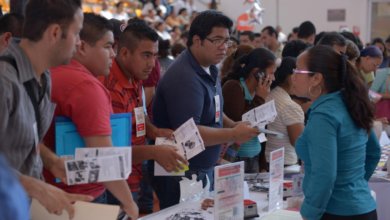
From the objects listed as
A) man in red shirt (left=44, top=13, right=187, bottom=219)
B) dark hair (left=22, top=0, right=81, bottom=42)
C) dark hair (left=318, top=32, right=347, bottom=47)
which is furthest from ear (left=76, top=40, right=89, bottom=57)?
dark hair (left=318, top=32, right=347, bottom=47)

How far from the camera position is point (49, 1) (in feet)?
3.35

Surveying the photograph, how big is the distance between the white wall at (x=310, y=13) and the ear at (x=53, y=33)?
12142 mm

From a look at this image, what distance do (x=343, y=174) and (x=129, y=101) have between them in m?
0.97

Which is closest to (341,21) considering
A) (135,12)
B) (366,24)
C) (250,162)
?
(366,24)

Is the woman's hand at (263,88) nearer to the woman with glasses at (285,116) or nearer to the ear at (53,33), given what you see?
the woman with glasses at (285,116)

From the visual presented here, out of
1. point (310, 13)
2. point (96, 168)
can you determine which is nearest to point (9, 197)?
point (96, 168)

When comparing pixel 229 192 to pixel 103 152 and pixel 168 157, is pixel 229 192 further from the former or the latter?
pixel 103 152

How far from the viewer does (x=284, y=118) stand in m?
2.41

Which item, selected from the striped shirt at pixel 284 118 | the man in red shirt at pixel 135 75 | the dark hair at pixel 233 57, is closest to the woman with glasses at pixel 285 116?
the striped shirt at pixel 284 118

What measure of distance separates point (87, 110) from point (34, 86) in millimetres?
192

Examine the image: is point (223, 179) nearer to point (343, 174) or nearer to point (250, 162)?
point (343, 174)

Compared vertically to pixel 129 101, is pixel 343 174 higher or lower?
lower

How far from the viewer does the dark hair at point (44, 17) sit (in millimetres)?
1008

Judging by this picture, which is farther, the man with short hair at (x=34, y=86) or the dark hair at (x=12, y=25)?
the dark hair at (x=12, y=25)
